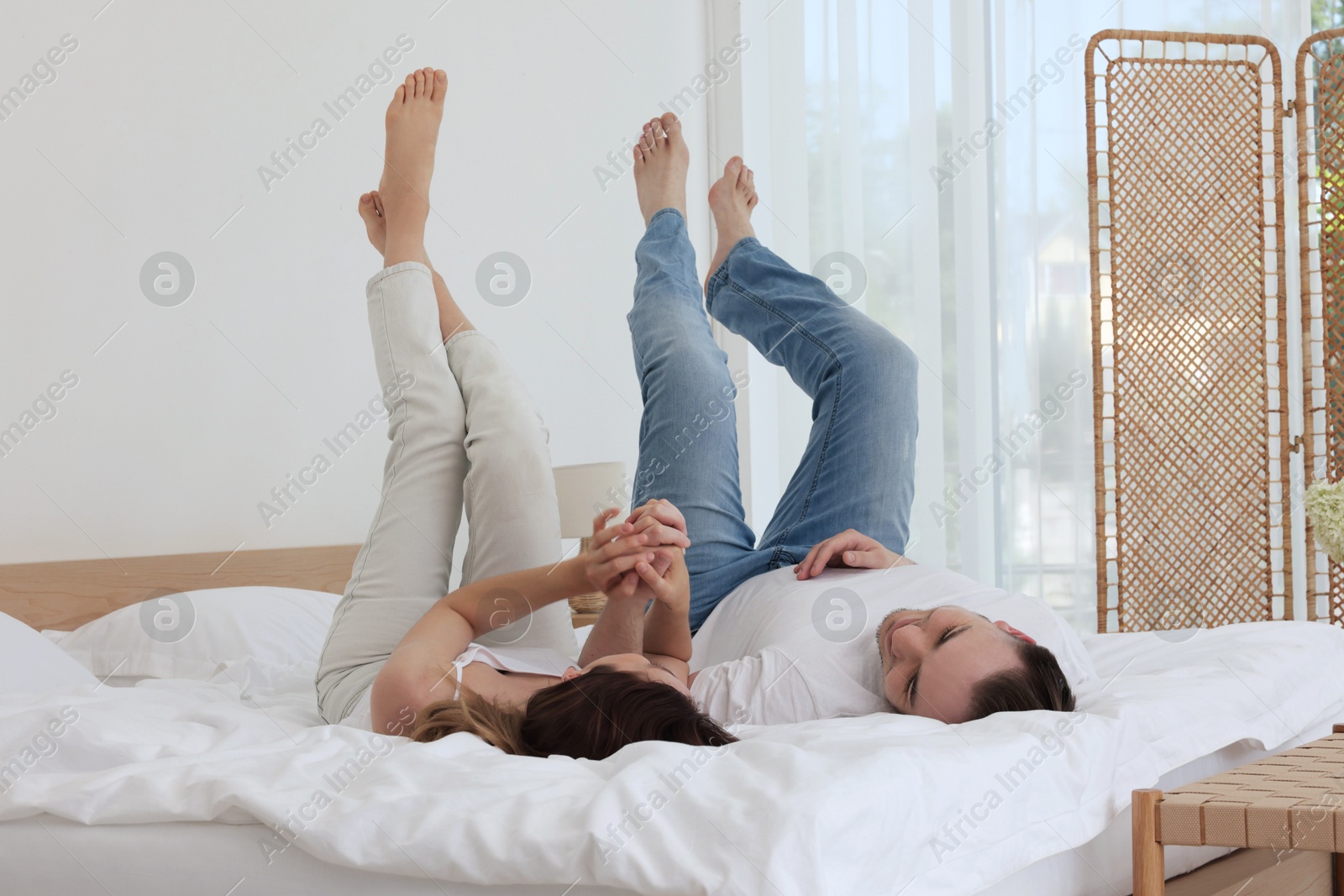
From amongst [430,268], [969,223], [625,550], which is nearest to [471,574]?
[625,550]

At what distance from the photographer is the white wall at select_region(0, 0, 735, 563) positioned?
1.97m

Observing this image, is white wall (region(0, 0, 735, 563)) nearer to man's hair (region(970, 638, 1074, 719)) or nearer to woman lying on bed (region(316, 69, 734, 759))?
woman lying on bed (region(316, 69, 734, 759))

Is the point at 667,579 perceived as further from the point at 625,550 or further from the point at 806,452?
the point at 806,452

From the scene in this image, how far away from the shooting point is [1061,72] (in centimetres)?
302

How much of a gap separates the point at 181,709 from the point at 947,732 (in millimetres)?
813

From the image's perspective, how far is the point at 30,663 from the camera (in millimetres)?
1404

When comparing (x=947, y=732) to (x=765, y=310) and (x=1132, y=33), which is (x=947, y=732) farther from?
(x=1132, y=33)

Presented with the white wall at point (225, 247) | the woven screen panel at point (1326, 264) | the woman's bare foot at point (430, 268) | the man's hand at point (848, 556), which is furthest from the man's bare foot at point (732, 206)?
the woven screen panel at point (1326, 264)

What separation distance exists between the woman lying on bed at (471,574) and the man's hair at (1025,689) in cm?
31

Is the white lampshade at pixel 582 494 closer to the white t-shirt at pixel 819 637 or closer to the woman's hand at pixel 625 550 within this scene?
the white t-shirt at pixel 819 637

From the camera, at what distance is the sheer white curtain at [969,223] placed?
2994 millimetres

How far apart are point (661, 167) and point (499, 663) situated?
3.36ft

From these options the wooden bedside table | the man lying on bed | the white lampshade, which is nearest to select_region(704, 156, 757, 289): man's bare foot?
the man lying on bed

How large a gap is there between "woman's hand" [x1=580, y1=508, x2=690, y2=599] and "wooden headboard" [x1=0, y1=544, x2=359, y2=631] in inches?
46.5
